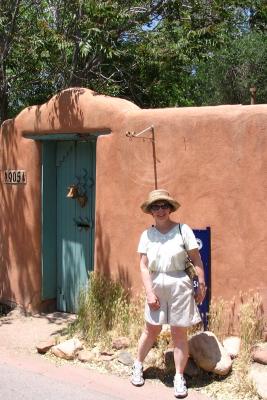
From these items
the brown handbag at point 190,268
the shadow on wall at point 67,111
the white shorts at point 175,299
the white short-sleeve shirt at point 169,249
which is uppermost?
the shadow on wall at point 67,111

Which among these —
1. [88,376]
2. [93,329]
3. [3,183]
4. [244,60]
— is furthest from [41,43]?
[244,60]

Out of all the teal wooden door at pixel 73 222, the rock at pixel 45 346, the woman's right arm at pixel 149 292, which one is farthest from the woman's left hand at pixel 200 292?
the teal wooden door at pixel 73 222

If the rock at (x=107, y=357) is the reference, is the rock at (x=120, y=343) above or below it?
above

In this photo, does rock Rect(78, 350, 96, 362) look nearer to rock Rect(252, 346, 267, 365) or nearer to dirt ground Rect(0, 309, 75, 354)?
dirt ground Rect(0, 309, 75, 354)

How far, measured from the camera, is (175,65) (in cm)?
1016

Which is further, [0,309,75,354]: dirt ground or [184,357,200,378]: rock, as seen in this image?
[0,309,75,354]: dirt ground

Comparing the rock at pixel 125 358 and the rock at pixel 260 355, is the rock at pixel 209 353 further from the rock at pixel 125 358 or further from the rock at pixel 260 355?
the rock at pixel 125 358

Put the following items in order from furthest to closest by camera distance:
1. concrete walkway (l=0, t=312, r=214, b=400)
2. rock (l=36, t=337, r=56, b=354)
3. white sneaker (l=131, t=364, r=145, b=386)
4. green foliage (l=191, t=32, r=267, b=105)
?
green foliage (l=191, t=32, r=267, b=105), rock (l=36, t=337, r=56, b=354), white sneaker (l=131, t=364, r=145, b=386), concrete walkway (l=0, t=312, r=214, b=400)

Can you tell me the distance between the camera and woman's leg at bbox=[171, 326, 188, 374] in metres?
4.75

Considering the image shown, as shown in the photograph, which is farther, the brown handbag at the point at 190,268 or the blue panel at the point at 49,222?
the blue panel at the point at 49,222

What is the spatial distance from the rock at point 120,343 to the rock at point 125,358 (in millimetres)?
144

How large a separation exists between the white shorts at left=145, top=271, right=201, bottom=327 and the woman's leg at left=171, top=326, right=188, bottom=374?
84mm

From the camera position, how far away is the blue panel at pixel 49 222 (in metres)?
7.21

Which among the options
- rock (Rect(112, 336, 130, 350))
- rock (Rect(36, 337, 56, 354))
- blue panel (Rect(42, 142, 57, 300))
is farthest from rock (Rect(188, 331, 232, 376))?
blue panel (Rect(42, 142, 57, 300))
